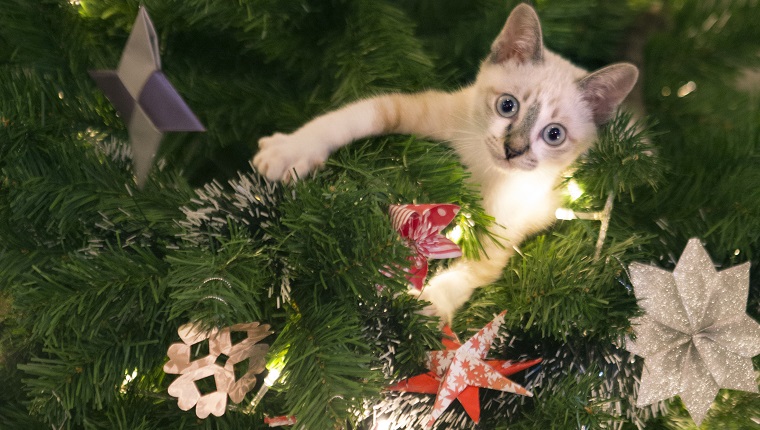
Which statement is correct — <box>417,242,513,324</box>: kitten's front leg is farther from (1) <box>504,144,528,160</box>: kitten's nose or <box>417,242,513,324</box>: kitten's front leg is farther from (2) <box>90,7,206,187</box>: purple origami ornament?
(2) <box>90,7,206,187</box>: purple origami ornament

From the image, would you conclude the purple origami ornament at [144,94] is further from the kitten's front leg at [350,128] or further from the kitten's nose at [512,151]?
the kitten's nose at [512,151]

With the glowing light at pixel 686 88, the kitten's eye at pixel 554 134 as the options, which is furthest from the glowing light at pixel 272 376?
the glowing light at pixel 686 88

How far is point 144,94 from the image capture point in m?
0.49

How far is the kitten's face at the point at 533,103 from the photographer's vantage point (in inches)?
29.4

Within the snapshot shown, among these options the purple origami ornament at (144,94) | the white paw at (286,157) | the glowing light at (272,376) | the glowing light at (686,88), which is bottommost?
the glowing light at (272,376)

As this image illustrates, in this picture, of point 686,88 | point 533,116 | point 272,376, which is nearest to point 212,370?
point 272,376

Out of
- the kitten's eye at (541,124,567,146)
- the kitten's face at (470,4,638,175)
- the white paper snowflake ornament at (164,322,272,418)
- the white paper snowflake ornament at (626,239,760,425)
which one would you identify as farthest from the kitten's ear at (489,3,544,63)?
the white paper snowflake ornament at (164,322,272,418)

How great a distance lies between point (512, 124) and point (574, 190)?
0.16 meters

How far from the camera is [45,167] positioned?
1.75 ft

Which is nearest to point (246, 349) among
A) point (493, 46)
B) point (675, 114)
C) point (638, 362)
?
point (638, 362)

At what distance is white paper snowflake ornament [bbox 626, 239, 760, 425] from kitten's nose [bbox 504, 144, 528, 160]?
245 mm

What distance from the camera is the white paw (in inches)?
21.0

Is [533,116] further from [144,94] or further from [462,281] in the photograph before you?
[144,94]

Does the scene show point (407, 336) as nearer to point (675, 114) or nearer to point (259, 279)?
point (259, 279)
